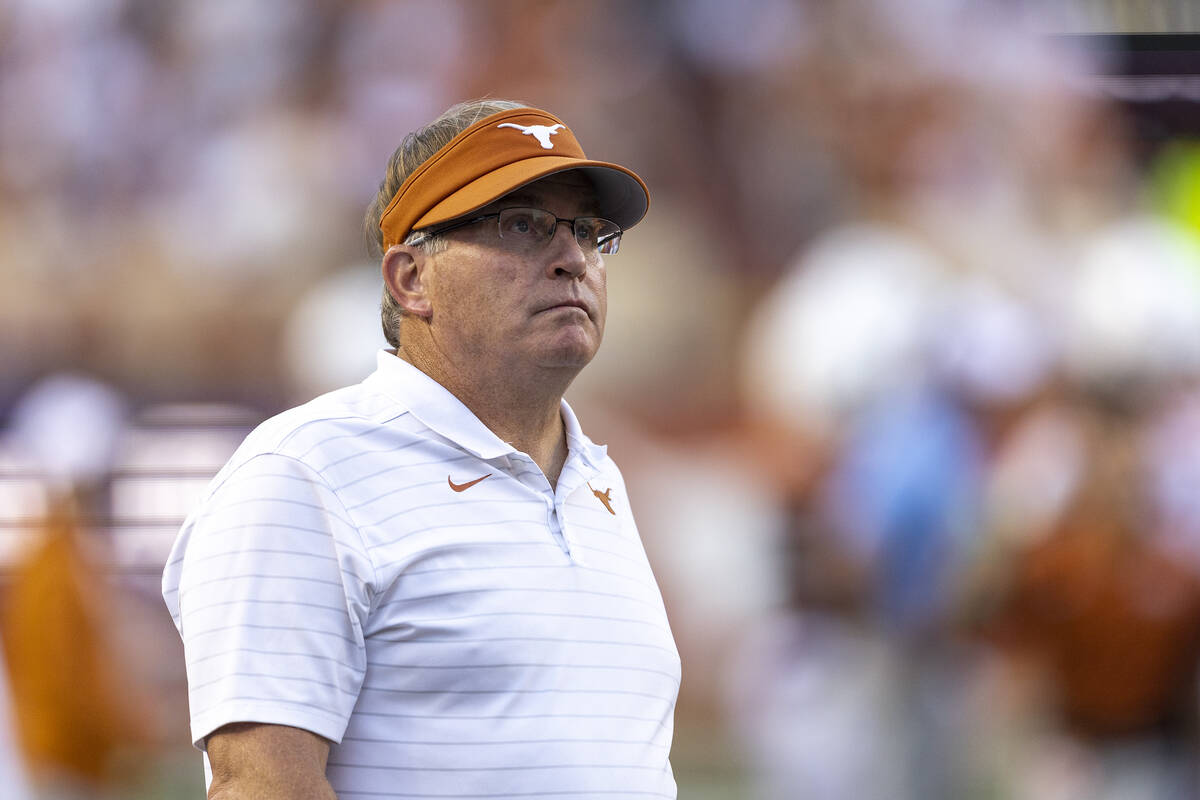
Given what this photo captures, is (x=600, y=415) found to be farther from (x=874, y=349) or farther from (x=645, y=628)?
(x=645, y=628)

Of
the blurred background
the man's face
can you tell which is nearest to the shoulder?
the man's face

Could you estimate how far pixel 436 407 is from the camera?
1574mm

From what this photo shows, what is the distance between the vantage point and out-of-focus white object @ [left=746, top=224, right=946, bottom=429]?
16.8 feet

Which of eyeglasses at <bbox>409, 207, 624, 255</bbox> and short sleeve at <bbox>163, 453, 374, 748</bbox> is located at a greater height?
eyeglasses at <bbox>409, 207, 624, 255</bbox>

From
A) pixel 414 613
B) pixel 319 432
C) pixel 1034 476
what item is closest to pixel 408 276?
pixel 319 432

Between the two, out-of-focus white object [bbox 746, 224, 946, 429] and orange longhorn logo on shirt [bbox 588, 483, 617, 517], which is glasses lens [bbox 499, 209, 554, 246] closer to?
orange longhorn logo on shirt [bbox 588, 483, 617, 517]

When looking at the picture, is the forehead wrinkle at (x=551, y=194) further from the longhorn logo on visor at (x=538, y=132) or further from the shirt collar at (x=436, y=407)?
the shirt collar at (x=436, y=407)

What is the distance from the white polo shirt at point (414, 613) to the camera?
4.28 ft

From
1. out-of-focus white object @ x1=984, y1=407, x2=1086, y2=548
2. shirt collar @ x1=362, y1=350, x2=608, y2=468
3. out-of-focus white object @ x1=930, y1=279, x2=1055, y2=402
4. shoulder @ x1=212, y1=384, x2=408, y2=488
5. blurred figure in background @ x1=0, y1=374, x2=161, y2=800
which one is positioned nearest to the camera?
shoulder @ x1=212, y1=384, x2=408, y2=488

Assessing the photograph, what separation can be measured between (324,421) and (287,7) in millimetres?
4134

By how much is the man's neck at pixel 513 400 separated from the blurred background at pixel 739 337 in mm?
3105

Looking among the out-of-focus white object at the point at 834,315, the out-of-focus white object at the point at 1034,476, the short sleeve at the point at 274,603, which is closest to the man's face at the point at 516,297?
the short sleeve at the point at 274,603

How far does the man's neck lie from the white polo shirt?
0.14 feet

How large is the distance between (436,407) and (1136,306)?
421 centimetres
